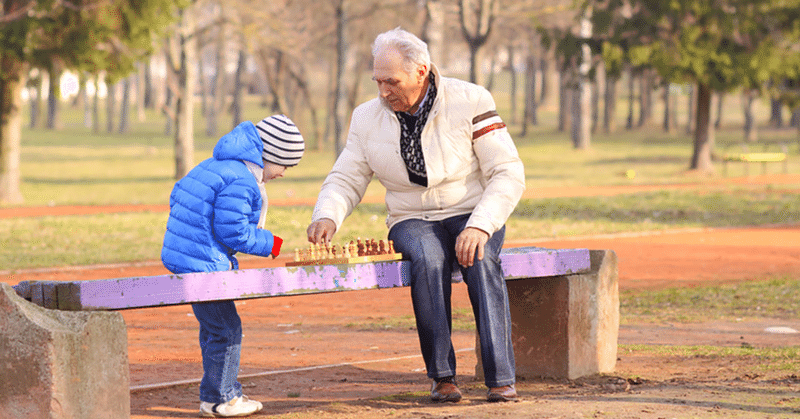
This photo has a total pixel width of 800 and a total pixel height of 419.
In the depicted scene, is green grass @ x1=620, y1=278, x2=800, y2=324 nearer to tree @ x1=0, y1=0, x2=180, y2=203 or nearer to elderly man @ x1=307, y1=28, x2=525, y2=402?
elderly man @ x1=307, y1=28, x2=525, y2=402

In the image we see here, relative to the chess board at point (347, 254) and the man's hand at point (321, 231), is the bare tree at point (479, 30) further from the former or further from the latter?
the chess board at point (347, 254)

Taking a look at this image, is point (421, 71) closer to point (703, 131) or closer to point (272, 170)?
point (272, 170)

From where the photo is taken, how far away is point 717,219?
59.9 feet

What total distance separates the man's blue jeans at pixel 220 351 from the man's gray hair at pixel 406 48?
1.44 meters

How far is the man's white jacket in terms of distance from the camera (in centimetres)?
549

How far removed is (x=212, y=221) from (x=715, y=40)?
24640mm

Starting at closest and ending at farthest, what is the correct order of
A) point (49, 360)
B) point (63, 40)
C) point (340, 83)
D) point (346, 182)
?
point (49, 360) < point (346, 182) < point (63, 40) < point (340, 83)

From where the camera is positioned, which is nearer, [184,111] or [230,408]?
[230,408]

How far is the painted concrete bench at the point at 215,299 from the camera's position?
14.0ft

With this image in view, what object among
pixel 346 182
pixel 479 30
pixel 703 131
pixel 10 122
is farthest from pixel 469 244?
pixel 479 30

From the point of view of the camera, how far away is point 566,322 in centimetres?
608

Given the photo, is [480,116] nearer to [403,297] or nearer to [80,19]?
[403,297]

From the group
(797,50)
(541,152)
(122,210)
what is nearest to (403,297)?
(122,210)

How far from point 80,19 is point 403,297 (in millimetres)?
13263
